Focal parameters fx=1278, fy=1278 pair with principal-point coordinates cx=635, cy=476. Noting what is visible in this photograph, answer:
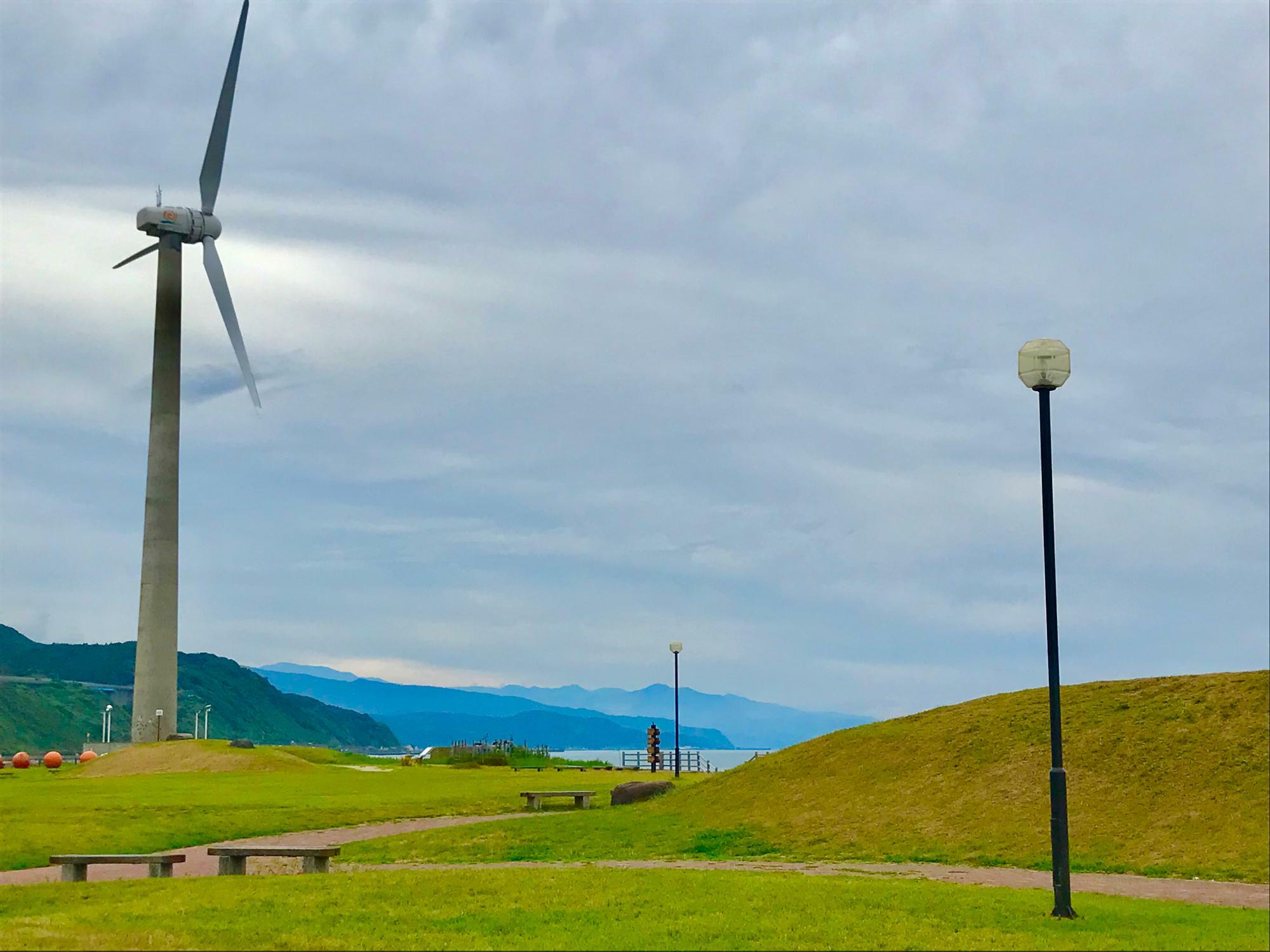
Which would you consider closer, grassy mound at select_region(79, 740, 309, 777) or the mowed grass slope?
the mowed grass slope

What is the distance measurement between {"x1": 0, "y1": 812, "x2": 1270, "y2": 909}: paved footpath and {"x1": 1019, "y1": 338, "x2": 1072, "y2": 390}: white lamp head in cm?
733

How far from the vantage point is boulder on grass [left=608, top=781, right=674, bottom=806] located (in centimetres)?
3497

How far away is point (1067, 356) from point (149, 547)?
61809mm

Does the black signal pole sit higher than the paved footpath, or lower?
higher

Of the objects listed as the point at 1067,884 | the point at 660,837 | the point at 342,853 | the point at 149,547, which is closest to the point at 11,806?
the point at 342,853

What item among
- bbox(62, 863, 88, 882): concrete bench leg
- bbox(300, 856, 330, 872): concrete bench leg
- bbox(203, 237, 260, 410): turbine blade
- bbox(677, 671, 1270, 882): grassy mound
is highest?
bbox(203, 237, 260, 410): turbine blade

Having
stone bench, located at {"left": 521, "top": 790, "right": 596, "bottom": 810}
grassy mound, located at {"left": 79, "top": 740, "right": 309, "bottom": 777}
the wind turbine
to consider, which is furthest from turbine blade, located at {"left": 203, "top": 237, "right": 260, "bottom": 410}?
stone bench, located at {"left": 521, "top": 790, "right": 596, "bottom": 810}

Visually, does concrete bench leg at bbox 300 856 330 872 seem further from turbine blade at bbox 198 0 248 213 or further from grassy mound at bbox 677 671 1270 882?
turbine blade at bbox 198 0 248 213

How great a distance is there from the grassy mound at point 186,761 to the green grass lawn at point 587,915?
33.1 meters

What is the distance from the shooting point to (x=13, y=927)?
1548 cm

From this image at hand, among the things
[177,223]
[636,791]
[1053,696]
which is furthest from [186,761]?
[1053,696]

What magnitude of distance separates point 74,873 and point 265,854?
3076mm

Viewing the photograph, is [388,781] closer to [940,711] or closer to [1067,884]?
[940,711]

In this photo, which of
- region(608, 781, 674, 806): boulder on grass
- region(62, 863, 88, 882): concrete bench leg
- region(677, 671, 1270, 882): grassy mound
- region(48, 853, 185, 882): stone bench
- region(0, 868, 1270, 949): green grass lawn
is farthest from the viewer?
region(608, 781, 674, 806): boulder on grass
